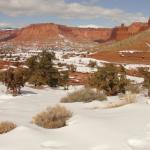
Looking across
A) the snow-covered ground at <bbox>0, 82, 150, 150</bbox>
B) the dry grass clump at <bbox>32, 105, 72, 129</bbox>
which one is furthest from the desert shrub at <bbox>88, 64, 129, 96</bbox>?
the snow-covered ground at <bbox>0, 82, 150, 150</bbox>

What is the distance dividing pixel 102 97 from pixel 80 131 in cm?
927

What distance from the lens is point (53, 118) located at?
9.99 metres

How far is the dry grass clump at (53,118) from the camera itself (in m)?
9.36

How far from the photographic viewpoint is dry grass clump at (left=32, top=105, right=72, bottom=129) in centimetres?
936

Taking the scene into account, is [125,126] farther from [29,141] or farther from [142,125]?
[29,141]

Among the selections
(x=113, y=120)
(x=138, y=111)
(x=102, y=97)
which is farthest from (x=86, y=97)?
(x=113, y=120)

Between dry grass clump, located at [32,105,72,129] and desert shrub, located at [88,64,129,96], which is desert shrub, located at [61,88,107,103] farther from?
dry grass clump, located at [32,105,72,129]

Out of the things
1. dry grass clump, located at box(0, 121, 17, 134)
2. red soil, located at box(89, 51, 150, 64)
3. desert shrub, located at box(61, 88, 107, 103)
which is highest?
dry grass clump, located at box(0, 121, 17, 134)

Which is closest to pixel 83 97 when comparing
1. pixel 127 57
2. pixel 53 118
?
pixel 53 118

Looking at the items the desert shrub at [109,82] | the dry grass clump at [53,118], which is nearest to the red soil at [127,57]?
the desert shrub at [109,82]

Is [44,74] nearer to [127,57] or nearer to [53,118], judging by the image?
[53,118]

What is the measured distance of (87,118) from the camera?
9.81 m

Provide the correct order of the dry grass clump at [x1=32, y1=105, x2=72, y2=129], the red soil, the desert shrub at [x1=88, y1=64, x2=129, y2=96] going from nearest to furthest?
the dry grass clump at [x1=32, y1=105, x2=72, y2=129]
the desert shrub at [x1=88, y1=64, x2=129, y2=96]
the red soil

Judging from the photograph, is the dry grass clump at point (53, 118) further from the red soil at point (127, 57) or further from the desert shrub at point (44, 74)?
the red soil at point (127, 57)
